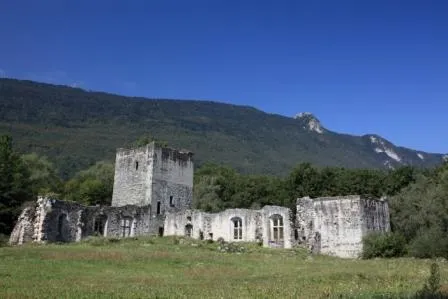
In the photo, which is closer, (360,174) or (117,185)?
(117,185)

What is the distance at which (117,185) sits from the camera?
48.8 meters

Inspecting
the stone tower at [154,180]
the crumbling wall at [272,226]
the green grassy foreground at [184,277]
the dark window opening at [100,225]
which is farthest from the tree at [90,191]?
the green grassy foreground at [184,277]

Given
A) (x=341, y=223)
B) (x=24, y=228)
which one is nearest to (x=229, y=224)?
(x=341, y=223)

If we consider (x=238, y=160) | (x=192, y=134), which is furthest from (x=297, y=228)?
(x=192, y=134)

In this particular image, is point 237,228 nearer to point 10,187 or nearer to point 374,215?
point 374,215

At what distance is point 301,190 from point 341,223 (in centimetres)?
2067

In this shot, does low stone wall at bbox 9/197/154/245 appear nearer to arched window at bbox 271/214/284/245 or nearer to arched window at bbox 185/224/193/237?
arched window at bbox 185/224/193/237

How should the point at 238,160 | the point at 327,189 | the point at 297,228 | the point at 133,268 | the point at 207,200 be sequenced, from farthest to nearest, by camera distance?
the point at 238,160 → the point at 207,200 → the point at 327,189 → the point at 297,228 → the point at 133,268

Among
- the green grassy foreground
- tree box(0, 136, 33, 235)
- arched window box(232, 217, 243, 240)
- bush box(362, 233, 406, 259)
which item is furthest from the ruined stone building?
the green grassy foreground

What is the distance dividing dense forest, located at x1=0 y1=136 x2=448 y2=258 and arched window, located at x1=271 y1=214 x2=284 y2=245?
7063mm

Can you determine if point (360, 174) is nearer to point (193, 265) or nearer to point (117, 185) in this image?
point (117, 185)

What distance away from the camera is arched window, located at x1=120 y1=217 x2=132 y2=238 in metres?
43.7

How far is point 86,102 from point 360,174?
11618cm

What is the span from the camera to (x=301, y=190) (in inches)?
2290
